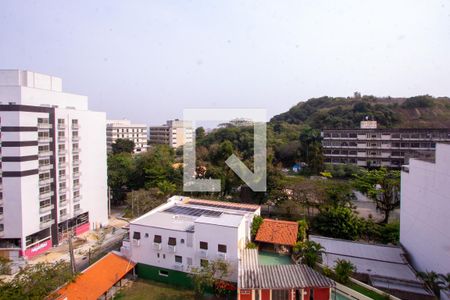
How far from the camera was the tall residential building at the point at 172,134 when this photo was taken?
47438 millimetres

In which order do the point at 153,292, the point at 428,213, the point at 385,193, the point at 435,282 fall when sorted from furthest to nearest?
the point at 385,193 → the point at 153,292 → the point at 428,213 → the point at 435,282

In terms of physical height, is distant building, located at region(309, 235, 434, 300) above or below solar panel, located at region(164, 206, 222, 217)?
below

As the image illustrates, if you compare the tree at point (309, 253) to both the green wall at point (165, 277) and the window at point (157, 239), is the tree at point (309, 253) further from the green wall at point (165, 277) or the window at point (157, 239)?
the window at point (157, 239)

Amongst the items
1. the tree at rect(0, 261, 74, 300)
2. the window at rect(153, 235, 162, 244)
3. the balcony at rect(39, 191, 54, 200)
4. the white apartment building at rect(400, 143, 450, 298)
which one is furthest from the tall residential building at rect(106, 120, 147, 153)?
the white apartment building at rect(400, 143, 450, 298)

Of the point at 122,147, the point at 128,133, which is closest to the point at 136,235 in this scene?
the point at 122,147

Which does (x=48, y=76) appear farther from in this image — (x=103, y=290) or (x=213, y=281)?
(x=213, y=281)

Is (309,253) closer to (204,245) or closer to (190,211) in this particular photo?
(204,245)

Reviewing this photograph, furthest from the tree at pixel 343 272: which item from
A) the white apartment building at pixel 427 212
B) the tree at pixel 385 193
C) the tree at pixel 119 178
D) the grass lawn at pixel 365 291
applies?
the tree at pixel 119 178

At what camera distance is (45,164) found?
1381 cm

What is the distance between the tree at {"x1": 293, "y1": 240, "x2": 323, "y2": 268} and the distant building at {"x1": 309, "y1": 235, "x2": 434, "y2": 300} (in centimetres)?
56

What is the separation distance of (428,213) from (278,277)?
5539mm

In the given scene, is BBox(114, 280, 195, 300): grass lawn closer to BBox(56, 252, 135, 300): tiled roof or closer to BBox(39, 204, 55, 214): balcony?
BBox(56, 252, 135, 300): tiled roof

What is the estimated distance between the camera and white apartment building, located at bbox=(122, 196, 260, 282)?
962cm

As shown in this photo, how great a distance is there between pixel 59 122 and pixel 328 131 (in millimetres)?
23141
